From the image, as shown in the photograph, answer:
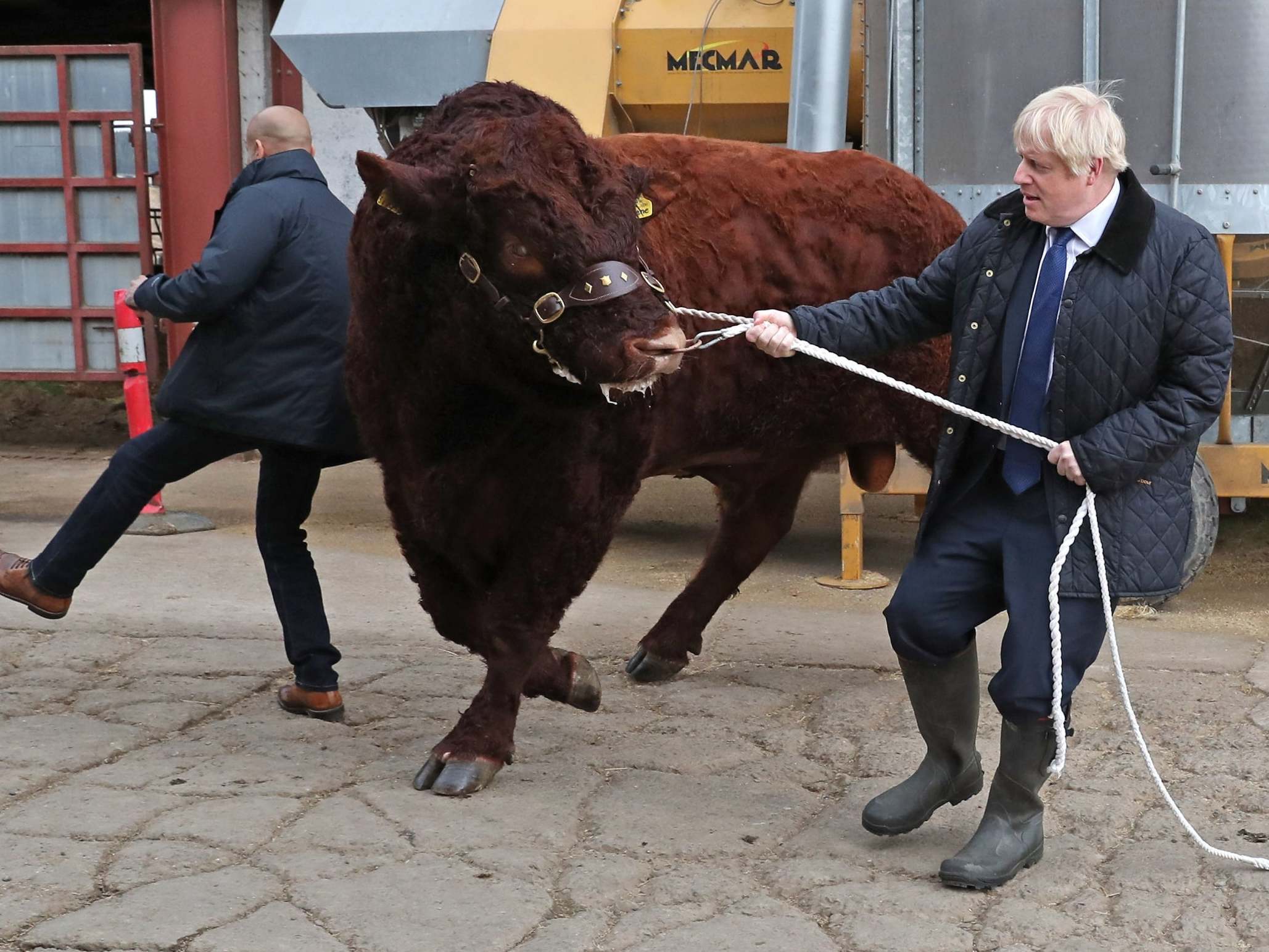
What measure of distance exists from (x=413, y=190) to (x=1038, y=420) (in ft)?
4.75

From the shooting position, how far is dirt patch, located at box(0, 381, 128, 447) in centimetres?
1007

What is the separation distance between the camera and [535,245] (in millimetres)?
3342

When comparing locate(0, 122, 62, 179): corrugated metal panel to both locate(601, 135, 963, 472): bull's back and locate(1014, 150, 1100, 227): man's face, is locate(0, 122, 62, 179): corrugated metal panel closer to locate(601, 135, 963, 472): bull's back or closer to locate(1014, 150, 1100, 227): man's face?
locate(601, 135, 963, 472): bull's back

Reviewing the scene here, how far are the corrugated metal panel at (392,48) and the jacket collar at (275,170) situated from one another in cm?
321

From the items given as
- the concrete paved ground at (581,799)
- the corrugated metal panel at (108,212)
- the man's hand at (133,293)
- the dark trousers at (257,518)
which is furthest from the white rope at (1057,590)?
the corrugated metal panel at (108,212)

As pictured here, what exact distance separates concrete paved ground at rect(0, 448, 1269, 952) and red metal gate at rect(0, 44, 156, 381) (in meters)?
3.92

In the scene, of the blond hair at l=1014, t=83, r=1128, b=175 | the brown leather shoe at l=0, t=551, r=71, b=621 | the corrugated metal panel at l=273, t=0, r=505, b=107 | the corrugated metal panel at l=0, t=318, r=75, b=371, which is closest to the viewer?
the blond hair at l=1014, t=83, r=1128, b=175

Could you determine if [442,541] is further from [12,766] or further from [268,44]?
[268,44]

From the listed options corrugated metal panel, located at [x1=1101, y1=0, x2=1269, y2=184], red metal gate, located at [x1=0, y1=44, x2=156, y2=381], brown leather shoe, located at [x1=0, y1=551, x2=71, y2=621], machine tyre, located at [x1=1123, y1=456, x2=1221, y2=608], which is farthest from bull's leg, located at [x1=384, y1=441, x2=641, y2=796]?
red metal gate, located at [x1=0, y1=44, x2=156, y2=381]

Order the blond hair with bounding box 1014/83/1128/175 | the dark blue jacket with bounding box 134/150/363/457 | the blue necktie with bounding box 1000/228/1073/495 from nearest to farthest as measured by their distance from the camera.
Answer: the blond hair with bounding box 1014/83/1128/175 < the blue necktie with bounding box 1000/228/1073/495 < the dark blue jacket with bounding box 134/150/363/457

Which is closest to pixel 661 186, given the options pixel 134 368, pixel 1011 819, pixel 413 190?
pixel 413 190

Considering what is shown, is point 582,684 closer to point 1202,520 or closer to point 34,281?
point 1202,520

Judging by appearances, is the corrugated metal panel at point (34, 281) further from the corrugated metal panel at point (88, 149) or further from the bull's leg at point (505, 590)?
the bull's leg at point (505, 590)

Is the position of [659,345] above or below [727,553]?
above
